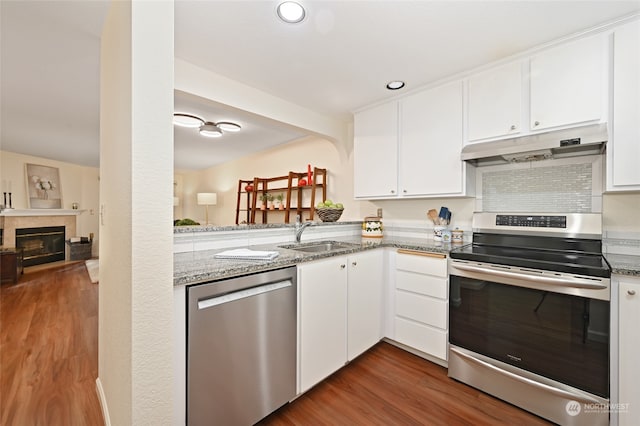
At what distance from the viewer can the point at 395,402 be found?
158cm

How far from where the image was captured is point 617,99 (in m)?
1.46

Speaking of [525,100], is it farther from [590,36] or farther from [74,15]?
[74,15]

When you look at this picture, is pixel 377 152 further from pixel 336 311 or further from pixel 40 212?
pixel 40 212

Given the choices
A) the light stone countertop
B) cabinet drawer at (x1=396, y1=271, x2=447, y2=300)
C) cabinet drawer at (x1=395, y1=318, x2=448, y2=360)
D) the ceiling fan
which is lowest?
cabinet drawer at (x1=395, y1=318, x2=448, y2=360)

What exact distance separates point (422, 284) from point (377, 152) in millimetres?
1320

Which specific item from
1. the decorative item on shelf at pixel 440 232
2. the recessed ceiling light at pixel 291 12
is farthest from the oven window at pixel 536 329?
the recessed ceiling light at pixel 291 12

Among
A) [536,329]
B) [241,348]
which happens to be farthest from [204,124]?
[536,329]

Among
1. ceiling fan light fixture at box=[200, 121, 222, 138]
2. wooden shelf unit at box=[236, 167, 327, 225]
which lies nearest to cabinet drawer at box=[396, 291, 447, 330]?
wooden shelf unit at box=[236, 167, 327, 225]

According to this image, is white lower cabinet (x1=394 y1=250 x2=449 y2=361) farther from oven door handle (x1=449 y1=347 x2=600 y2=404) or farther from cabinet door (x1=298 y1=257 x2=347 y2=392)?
cabinet door (x1=298 y1=257 x2=347 y2=392)

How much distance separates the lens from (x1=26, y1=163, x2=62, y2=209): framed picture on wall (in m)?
5.25

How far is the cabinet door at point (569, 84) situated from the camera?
1.52 m

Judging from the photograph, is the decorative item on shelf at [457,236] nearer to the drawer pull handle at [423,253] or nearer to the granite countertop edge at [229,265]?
the drawer pull handle at [423,253]

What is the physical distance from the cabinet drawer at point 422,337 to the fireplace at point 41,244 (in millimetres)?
7152

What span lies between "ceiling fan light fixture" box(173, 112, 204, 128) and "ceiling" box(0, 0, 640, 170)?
727 mm
